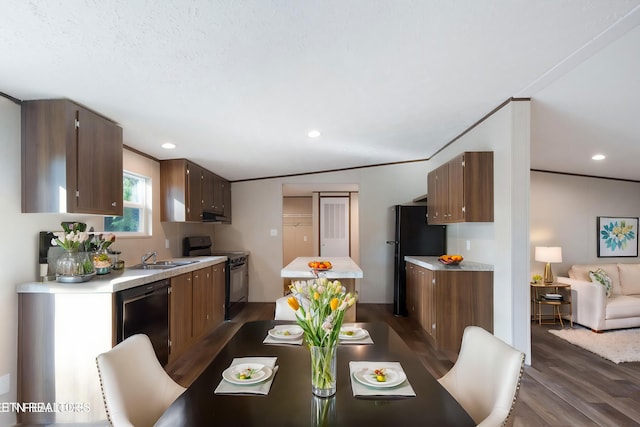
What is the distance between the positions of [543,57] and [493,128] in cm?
116

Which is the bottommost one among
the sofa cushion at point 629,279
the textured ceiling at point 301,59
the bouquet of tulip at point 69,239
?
the sofa cushion at point 629,279

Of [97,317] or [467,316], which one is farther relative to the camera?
[467,316]

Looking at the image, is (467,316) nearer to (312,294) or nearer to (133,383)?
(312,294)

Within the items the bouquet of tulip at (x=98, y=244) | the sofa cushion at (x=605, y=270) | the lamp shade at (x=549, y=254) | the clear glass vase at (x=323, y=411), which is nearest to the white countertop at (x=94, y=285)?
the bouquet of tulip at (x=98, y=244)

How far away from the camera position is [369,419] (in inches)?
40.4

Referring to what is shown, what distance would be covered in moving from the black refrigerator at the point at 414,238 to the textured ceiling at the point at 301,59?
1884 millimetres

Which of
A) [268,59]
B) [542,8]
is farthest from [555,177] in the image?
[268,59]

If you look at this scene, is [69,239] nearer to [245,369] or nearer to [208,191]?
[245,369]

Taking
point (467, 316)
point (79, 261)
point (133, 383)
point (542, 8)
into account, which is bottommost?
point (467, 316)

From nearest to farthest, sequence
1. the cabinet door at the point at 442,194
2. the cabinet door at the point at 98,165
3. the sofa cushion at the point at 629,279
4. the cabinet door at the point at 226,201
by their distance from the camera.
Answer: the cabinet door at the point at 98,165 < the cabinet door at the point at 442,194 < the sofa cushion at the point at 629,279 < the cabinet door at the point at 226,201

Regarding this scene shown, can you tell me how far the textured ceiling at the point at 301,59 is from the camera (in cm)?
159

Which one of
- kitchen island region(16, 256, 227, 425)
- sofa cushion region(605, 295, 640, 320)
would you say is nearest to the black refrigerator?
sofa cushion region(605, 295, 640, 320)

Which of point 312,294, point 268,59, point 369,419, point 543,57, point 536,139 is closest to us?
point 369,419

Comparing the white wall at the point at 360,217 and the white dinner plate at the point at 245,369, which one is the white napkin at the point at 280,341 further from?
the white wall at the point at 360,217
